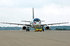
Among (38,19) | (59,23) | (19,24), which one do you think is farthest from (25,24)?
(59,23)

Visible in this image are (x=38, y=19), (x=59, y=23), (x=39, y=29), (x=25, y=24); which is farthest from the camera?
(x=59, y=23)

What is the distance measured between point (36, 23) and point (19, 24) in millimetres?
10819

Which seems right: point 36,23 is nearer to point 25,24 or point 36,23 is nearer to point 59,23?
point 25,24

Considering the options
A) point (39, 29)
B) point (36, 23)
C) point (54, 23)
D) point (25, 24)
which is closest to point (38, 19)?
point (36, 23)

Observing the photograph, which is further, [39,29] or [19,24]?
[19,24]

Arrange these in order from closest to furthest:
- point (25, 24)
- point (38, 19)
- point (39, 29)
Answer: point (39, 29)
point (38, 19)
point (25, 24)

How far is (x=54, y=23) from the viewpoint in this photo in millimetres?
52000

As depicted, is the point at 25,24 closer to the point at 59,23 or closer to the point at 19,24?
the point at 19,24

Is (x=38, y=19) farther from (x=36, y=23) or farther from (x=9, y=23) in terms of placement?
(x=9, y=23)

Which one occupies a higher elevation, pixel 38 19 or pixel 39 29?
pixel 38 19

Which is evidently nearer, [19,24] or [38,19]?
[38,19]

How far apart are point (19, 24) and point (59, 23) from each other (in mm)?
13381

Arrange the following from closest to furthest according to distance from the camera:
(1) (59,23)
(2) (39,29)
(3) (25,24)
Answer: (2) (39,29) → (3) (25,24) → (1) (59,23)

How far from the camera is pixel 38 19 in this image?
41.7m
